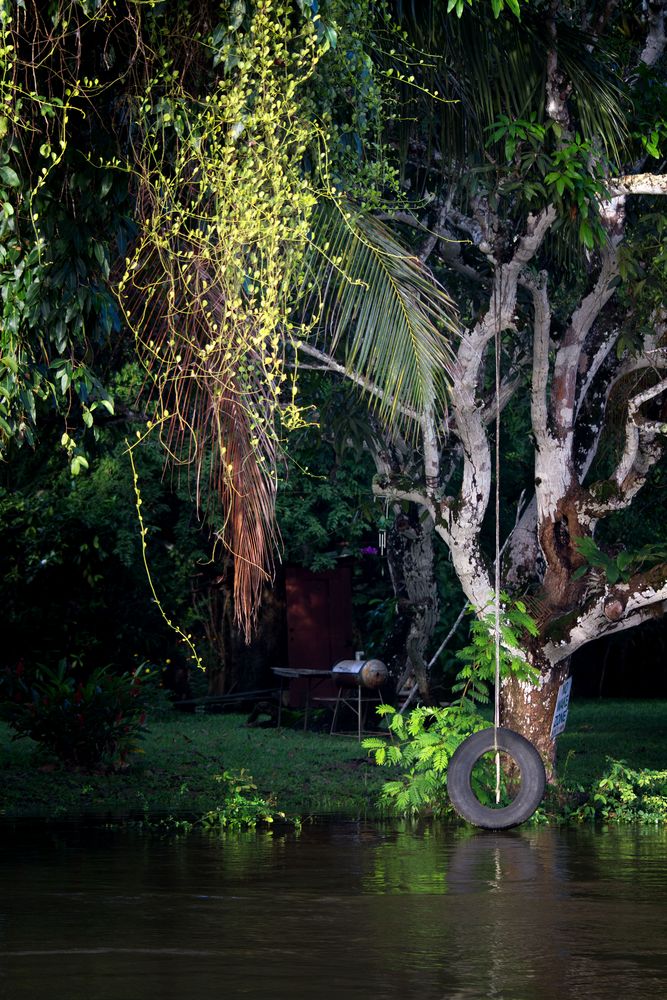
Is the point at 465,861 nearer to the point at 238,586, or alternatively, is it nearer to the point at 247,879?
the point at 247,879

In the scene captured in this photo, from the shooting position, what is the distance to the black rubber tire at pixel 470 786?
518 inches

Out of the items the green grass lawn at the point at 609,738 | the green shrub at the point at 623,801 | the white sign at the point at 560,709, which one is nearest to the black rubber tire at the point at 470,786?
the green shrub at the point at 623,801

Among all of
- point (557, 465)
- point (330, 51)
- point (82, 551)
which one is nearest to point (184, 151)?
point (330, 51)

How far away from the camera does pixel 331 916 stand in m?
8.67

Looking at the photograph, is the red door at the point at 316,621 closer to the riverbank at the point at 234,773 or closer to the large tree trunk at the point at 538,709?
the riverbank at the point at 234,773

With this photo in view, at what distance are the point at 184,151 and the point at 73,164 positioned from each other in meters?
0.68

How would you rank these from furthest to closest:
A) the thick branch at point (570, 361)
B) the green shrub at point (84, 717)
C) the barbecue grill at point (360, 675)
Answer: the barbecue grill at point (360, 675)
the green shrub at point (84, 717)
the thick branch at point (570, 361)

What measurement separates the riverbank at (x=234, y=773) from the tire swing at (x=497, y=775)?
4.88 feet

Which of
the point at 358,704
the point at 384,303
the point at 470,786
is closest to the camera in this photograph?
the point at 384,303

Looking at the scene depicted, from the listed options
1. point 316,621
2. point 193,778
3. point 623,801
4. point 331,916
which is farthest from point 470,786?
point 316,621

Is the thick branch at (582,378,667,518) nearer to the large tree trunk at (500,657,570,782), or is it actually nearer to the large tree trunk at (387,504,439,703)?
the large tree trunk at (500,657,570,782)

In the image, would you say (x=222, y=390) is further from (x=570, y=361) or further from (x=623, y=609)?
(x=623, y=609)

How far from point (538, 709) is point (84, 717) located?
4649 millimetres

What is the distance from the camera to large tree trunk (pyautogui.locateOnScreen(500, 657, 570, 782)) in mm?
14969
